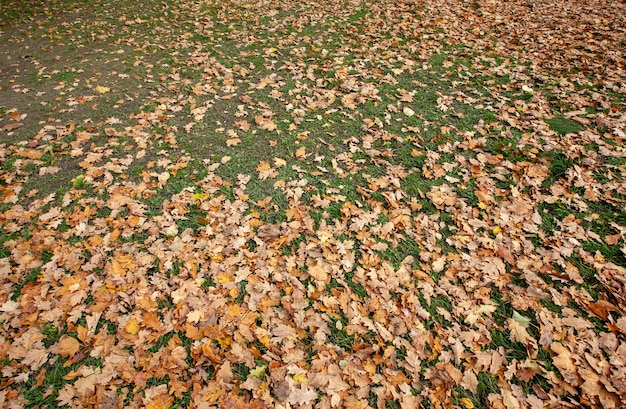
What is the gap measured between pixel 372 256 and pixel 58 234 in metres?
3.31

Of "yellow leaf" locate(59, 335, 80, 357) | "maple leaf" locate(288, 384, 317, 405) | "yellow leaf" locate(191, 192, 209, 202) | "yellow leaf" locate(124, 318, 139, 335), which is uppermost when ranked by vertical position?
"yellow leaf" locate(191, 192, 209, 202)

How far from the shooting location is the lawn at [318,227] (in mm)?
2678

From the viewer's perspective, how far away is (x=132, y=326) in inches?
117

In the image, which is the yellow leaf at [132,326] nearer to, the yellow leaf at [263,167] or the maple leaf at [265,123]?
the yellow leaf at [263,167]

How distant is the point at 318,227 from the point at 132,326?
195 cm

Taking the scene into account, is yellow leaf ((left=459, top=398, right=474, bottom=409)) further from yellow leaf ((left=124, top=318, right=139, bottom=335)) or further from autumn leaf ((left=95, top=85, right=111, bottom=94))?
autumn leaf ((left=95, top=85, right=111, bottom=94))

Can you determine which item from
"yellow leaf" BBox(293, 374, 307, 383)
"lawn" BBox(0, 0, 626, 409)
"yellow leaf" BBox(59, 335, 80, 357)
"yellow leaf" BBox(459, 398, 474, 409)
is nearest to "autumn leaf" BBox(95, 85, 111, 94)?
"lawn" BBox(0, 0, 626, 409)

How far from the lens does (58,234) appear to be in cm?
370

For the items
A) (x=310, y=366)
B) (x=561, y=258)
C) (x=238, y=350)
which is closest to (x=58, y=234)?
(x=238, y=350)

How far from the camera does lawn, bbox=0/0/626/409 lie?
2.68m

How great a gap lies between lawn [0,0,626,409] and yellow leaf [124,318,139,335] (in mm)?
52

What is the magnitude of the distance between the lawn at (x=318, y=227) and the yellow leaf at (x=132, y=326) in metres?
0.05

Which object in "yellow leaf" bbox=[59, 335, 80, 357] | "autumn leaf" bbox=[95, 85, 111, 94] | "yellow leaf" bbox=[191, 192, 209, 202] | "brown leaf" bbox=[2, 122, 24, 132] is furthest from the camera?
"autumn leaf" bbox=[95, 85, 111, 94]

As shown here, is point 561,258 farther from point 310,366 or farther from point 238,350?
point 238,350
